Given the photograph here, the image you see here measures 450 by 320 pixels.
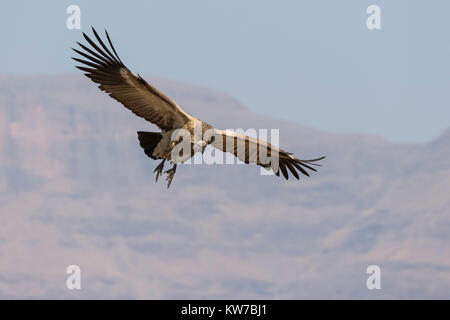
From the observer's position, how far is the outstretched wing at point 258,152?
69.3 ft

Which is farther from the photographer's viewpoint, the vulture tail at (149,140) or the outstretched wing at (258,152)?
the outstretched wing at (258,152)

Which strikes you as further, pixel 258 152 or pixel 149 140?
pixel 258 152

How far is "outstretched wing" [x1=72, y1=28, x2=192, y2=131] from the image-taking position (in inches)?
793

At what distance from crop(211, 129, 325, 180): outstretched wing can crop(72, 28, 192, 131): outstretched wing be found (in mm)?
1038

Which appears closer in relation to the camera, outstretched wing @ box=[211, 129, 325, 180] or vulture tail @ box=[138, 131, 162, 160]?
vulture tail @ box=[138, 131, 162, 160]

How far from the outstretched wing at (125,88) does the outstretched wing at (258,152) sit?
1.04m

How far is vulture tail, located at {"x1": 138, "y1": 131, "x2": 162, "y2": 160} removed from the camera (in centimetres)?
2036

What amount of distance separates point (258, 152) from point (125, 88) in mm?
3167

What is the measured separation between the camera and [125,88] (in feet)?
66.5

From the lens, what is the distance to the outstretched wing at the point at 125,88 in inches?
793

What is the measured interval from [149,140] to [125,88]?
3.39 feet

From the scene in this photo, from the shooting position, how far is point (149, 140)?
20500 mm
